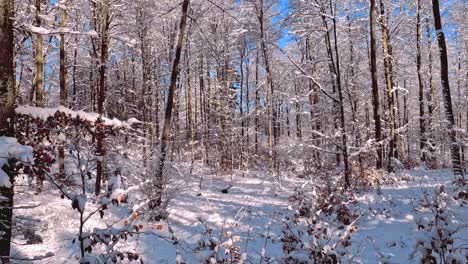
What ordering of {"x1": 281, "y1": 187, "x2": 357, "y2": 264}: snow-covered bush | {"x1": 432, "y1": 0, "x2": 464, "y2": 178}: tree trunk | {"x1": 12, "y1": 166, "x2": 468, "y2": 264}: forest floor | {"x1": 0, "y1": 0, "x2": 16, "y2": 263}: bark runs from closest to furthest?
{"x1": 0, "y1": 0, "x2": 16, "y2": 263}: bark < {"x1": 281, "y1": 187, "x2": 357, "y2": 264}: snow-covered bush < {"x1": 12, "y1": 166, "x2": 468, "y2": 264}: forest floor < {"x1": 432, "y1": 0, "x2": 464, "y2": 178}: tree trunk

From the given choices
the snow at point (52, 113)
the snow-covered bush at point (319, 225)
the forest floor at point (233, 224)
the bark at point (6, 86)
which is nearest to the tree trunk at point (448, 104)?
the forest floor at point (233, 224)

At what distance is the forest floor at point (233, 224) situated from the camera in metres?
5.83

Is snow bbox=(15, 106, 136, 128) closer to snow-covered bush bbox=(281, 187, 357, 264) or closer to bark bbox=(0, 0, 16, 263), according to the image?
bark bbox=(0, 0, 16, 263)

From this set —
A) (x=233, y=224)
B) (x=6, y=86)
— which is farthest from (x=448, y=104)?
(x=6, y=86)

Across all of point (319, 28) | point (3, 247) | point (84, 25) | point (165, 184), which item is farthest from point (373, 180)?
point (84, 25)

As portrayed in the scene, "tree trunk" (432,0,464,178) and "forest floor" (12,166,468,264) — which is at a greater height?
"tree trunk" (432,0,464,178)

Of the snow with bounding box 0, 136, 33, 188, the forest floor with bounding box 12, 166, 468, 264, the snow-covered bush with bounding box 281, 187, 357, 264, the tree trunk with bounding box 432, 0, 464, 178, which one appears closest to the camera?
the snow with bounding box 0, 136, 33, 188

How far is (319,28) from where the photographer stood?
10.5m

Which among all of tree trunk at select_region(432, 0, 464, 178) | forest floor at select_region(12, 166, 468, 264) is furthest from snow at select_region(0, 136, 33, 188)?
tree trunk at select_region(432, 0, 464, 178)

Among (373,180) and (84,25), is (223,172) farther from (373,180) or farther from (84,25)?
(84,25)

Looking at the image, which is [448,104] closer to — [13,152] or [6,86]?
[6,86]

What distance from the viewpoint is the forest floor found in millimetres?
5832

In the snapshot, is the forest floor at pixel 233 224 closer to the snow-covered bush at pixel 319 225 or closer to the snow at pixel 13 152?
the snow-covered bush at pixel 319 225

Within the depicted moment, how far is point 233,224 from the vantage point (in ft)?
17.6
